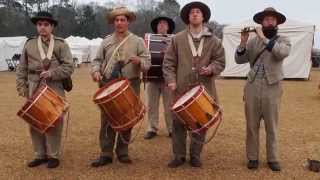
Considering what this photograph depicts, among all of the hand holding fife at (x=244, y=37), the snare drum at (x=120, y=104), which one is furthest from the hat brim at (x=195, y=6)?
the snare drum at (x=120, y=104)

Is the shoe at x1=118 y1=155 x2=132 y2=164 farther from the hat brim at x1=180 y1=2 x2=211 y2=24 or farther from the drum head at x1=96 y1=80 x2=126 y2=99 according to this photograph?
the hat brim at x1=180 y1=2 x2=211 y2=24

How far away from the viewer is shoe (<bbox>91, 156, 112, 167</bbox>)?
606 centimetres

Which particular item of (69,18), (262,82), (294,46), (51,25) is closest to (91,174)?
(51,25)

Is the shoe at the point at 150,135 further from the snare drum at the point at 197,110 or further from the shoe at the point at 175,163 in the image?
the snare drum at the point at 197,110

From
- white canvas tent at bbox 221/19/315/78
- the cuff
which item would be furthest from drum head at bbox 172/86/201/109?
white canvas tent at bbox 221/19/315/78

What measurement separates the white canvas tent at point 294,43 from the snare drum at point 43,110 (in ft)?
51.2

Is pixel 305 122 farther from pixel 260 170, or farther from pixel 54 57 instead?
pixel 54 57

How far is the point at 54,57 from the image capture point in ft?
19.7

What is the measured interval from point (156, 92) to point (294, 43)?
45.7ft

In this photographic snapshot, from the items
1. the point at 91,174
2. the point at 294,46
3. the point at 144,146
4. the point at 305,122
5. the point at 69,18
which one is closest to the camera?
the point at 91,174

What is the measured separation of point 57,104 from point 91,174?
88 centimetres

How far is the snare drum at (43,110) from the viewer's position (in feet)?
17.9

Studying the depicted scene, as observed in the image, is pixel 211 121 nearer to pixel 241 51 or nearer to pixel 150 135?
pixel 241 51

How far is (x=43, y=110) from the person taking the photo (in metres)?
5.50
